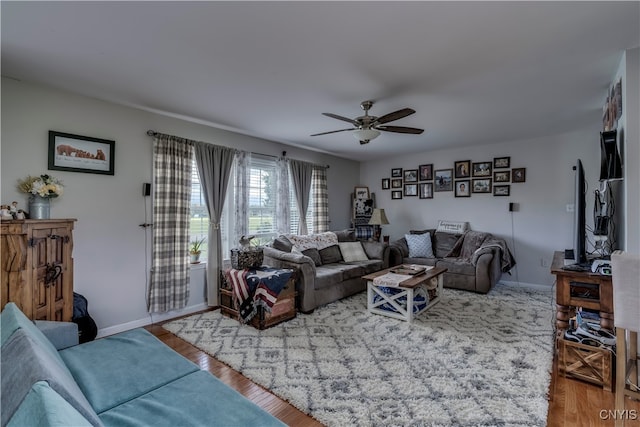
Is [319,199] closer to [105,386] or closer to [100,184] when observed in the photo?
[100,184]

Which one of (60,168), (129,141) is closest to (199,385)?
(60,168)

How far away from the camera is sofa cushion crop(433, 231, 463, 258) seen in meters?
5.36

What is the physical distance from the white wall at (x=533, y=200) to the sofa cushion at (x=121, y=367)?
524 cm

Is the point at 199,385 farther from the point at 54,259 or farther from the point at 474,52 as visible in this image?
the point at 474,52

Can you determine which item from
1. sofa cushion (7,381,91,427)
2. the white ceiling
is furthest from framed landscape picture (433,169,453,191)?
sofa cushion (7,381,91,427)

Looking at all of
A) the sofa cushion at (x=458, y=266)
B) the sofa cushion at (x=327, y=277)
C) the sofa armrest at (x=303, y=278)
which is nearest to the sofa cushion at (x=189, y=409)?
the sofa armrest at (x=303, y=278)

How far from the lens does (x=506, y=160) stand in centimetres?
514

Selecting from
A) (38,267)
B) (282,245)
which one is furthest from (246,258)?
(38,267)

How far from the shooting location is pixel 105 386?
148 centimetres

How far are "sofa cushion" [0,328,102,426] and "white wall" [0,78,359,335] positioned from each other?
2167 mm

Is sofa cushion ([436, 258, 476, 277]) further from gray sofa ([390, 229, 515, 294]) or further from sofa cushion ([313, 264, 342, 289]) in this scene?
sofa cushion ([313, 264, 342, 289])

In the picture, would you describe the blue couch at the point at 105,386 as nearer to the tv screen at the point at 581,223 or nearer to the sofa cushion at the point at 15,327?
the sofa cushion at the point at 15,327

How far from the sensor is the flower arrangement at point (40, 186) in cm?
265

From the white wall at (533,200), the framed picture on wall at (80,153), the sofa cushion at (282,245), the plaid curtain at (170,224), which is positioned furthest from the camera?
the white wall at (533,200)
